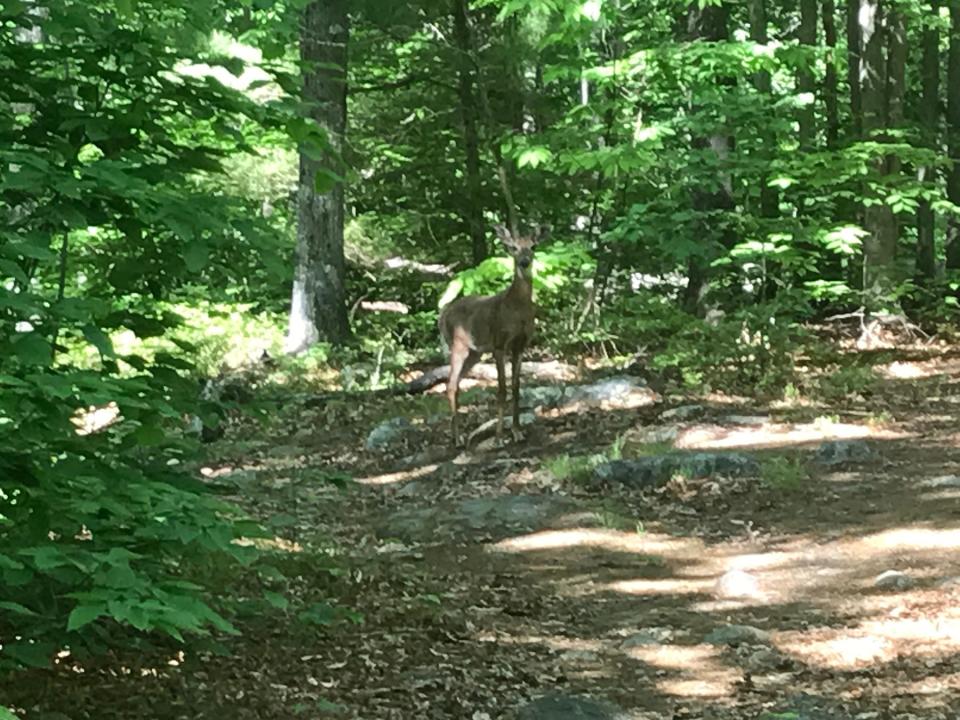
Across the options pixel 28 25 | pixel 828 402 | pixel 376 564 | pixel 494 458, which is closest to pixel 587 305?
pixel 828 402

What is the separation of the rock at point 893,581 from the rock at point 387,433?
19.7 ft

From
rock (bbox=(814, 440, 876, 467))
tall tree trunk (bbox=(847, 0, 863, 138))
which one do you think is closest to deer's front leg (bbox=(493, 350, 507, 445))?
rock (bbox=(814, 440, 876, 467))

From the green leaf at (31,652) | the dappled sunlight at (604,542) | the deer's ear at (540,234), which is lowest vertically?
the dappled sunlight at (604,542)

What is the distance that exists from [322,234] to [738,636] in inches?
432

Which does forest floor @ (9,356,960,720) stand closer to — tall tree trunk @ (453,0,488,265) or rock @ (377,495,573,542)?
rock @ (377,495,573,542)

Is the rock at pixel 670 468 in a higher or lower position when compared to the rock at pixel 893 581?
higher

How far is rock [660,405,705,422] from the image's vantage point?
11756 mm

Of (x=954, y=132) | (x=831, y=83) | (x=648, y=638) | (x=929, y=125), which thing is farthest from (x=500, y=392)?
(x=929, y=125)

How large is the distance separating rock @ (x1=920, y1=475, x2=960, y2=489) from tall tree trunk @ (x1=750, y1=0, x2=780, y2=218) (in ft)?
18.9

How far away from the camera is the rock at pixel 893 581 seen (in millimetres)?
6579

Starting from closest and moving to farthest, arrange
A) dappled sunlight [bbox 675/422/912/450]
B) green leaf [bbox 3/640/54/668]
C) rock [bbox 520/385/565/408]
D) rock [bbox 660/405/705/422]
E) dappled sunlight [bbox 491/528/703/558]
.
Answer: green leaf [bbox 3/640/54/668]
dappled sunlight [bbox 491/528/703/558]
dappled sunlight [bbox 675/422/912/450]
rock [bbox 660/405/705/422]
rock [bbox 520/385/565/408]

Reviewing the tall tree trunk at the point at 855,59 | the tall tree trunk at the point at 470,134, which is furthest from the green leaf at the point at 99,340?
the tall tree trunk at the point at 855,59

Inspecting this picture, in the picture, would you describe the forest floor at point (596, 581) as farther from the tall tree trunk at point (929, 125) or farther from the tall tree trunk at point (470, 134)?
the tall tree trunk at point (929, 125)

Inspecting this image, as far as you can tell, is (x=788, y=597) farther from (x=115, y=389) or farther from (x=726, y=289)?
(x=726, y=289)
